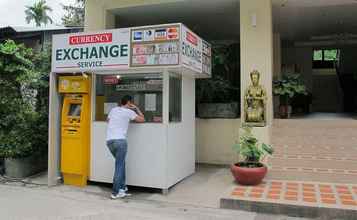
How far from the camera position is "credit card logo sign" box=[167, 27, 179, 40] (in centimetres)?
562

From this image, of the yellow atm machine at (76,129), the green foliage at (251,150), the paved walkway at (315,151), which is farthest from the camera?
the yellow atm machine at (76,129)

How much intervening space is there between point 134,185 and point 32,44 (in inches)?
287

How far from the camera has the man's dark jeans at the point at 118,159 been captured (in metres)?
5.77

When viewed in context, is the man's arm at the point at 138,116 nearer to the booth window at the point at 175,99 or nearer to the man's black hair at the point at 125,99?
the man's black hair at the point at 125,99

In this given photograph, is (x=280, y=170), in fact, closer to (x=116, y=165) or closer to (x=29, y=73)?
(x=116, y=165)

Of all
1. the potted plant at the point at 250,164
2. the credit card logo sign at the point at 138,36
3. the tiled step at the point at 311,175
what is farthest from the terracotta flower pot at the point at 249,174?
the credit card logo sign at the point at 138,36

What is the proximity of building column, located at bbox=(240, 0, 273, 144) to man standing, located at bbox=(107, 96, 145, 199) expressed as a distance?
9.36 ft

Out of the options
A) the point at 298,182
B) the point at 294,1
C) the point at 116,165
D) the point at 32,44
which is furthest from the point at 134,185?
the point at 32,44

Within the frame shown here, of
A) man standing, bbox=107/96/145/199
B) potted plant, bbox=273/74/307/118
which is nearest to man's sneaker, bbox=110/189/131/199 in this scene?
man standing, bbox=107/96/145/199

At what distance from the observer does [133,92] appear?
6445 millimetres

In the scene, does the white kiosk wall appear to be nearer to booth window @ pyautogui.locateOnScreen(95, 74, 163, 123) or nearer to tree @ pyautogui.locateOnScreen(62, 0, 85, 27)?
booth window @ pyautogui.locateOnScreen(95, 74, 163, 123)

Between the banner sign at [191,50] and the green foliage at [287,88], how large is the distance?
2.95 metres

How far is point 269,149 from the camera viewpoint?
612cm

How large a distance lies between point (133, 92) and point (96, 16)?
3.47m
